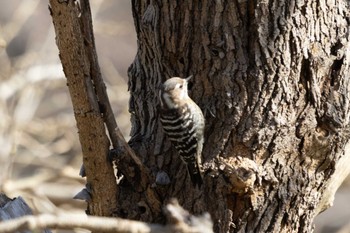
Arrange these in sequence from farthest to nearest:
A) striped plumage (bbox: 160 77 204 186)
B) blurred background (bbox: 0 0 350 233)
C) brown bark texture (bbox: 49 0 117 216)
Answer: blurred background (bbox: 0 0 350 233), striped plumage (bbox: 160 77 204 186), brown bark texture (bbox: 49 0 117 216)

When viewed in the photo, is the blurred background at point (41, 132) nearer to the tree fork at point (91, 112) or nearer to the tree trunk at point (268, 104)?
the tree fork at point (91, 112)

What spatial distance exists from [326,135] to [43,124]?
4.36 m

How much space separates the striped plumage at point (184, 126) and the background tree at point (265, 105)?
0.06 meters

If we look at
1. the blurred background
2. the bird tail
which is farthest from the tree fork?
the blurred background

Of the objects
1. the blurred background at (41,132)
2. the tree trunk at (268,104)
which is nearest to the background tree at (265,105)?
the tree trunk at (268,104)

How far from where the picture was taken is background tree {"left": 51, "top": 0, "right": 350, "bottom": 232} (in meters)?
3.72

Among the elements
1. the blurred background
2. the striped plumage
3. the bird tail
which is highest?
the blurred background

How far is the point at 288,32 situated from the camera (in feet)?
12.2

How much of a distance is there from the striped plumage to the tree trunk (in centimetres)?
5

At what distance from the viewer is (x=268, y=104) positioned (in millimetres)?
3742

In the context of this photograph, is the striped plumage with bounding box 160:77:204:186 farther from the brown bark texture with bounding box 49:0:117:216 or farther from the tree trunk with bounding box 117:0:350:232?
the brown bark texture with bounding box 49:0:117:216

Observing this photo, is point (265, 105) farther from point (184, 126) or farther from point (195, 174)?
point (184, 126)

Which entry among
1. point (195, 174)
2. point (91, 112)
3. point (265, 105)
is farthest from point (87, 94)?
point (265, 105)

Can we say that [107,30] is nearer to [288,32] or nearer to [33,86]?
[33,86]
